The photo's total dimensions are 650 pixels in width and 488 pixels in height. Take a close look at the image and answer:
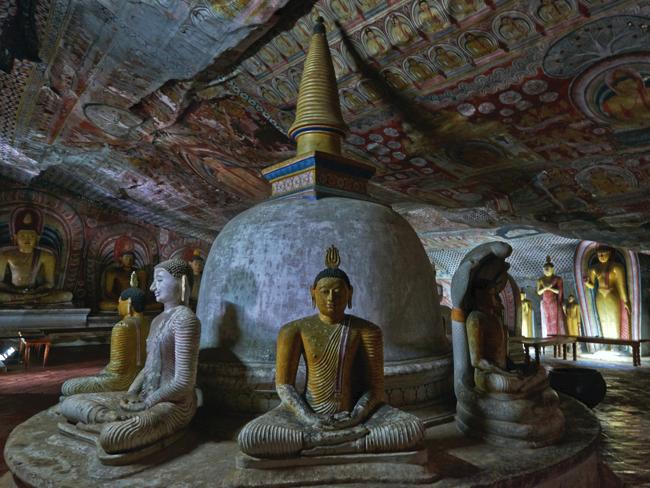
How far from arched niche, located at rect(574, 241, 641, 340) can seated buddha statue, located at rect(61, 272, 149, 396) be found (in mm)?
10971

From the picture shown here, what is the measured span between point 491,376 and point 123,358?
2.78 metres

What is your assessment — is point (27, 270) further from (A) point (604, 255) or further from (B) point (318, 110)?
(A) point (604, 255)

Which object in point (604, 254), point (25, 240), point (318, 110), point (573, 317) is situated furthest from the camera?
point (573, 317)

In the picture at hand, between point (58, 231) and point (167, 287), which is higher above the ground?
point (58, 231)

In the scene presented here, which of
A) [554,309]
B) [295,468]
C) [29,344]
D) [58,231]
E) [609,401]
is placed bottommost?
[609,401]

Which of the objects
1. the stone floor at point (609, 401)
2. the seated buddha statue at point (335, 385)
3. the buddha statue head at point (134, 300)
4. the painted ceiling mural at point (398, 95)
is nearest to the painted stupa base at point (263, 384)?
the seated buddha statue at point (335, 385)

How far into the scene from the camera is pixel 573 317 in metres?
11.1

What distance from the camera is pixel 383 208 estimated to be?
12.6 feet

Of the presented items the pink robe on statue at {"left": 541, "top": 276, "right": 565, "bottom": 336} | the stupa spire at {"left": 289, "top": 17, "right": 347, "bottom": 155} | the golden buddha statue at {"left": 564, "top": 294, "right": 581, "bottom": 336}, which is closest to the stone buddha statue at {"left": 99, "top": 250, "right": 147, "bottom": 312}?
the stupa spire at {"left": 289, "top": 17, "right": 347, "bottom": 155}

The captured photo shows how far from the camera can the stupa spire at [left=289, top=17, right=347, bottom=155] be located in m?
4.31

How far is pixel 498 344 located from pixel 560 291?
31.6 feet

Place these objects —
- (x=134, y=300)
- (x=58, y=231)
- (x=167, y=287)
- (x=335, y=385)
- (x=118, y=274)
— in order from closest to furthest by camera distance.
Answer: (x=335, y=385) → (x=167, y=287) → (x=134, y=300) → (x=58, y=231) → (x=118, y=274)

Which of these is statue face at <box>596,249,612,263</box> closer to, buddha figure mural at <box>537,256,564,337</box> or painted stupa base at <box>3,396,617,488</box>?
buddha figure mural at <box>537,256,564,337</box>

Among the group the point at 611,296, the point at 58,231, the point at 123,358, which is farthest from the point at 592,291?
the point at 58,231
